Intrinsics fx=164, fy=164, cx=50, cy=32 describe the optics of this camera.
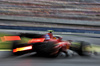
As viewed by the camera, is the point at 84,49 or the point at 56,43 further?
the point at 84,49

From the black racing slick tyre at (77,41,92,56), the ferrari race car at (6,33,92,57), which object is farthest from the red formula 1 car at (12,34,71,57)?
the black racing slick tyre at (77,41,92,56)

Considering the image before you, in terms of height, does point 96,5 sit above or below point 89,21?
above

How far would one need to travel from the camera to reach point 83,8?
60.7ft

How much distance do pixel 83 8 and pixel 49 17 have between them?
4.12 meters

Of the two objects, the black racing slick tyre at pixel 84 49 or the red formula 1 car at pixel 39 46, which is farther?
the black racing slick tyre at pixel 84 49

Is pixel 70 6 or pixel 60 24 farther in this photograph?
pixel 70 6

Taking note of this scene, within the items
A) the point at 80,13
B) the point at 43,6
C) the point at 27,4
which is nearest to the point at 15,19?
the point at 27,4

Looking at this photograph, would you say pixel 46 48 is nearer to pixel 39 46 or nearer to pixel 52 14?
pixel 39 46

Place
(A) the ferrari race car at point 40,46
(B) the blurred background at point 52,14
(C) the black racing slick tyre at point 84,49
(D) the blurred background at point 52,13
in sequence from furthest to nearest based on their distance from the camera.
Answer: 1. (D) the blurred background at point 52,13
2. (B) the blurred background at point 52,14
3. (C) the black racing slick tyre at point 84,49
4. (A) the ferrari race car at point 40,46

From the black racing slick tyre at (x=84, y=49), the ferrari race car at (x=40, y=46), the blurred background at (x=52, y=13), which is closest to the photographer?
the ferrari race car at (x=40, y=46)

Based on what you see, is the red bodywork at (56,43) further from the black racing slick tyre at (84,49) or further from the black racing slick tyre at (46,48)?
the black racing slick tyre at (84,49)

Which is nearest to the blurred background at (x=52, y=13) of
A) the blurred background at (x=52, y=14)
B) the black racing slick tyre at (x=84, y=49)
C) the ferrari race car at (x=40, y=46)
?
the blurred background at (x=52, y=14)

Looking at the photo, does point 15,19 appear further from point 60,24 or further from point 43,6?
point 60,24

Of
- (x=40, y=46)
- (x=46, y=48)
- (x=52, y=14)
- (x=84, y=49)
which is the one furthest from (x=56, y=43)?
(x=52, y=14)
